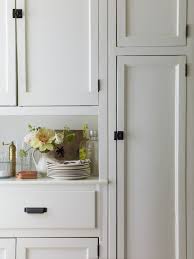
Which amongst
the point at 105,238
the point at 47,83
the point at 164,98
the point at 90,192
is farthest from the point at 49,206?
the point at 164,98

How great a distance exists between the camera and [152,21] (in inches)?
76.5

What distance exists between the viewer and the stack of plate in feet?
6.39

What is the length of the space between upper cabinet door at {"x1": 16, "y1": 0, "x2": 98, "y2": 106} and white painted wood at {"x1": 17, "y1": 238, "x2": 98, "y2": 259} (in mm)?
757

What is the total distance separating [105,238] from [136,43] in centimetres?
109

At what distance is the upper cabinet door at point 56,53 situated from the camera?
6.43 ft

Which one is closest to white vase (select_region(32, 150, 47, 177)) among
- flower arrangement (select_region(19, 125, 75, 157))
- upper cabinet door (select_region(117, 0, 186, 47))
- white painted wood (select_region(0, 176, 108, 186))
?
flower arrangement (select_region(19, 125, 75, 157))

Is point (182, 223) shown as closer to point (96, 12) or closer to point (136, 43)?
point (136, 43)

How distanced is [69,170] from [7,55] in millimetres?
730

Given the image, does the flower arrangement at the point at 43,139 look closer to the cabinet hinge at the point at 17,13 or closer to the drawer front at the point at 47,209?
the drawer front at the point at 47,209

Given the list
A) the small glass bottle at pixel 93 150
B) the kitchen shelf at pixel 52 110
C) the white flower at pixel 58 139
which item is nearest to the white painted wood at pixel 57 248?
the small glass bottle at pixel 93 150

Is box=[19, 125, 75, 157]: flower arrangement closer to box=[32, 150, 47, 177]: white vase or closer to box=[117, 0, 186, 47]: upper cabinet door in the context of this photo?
box=[32, 150, 47, 177]: white vase

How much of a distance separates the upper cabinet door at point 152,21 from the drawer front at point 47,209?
888mm

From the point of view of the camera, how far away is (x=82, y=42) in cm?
196

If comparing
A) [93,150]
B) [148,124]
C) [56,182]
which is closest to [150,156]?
[148,124]
